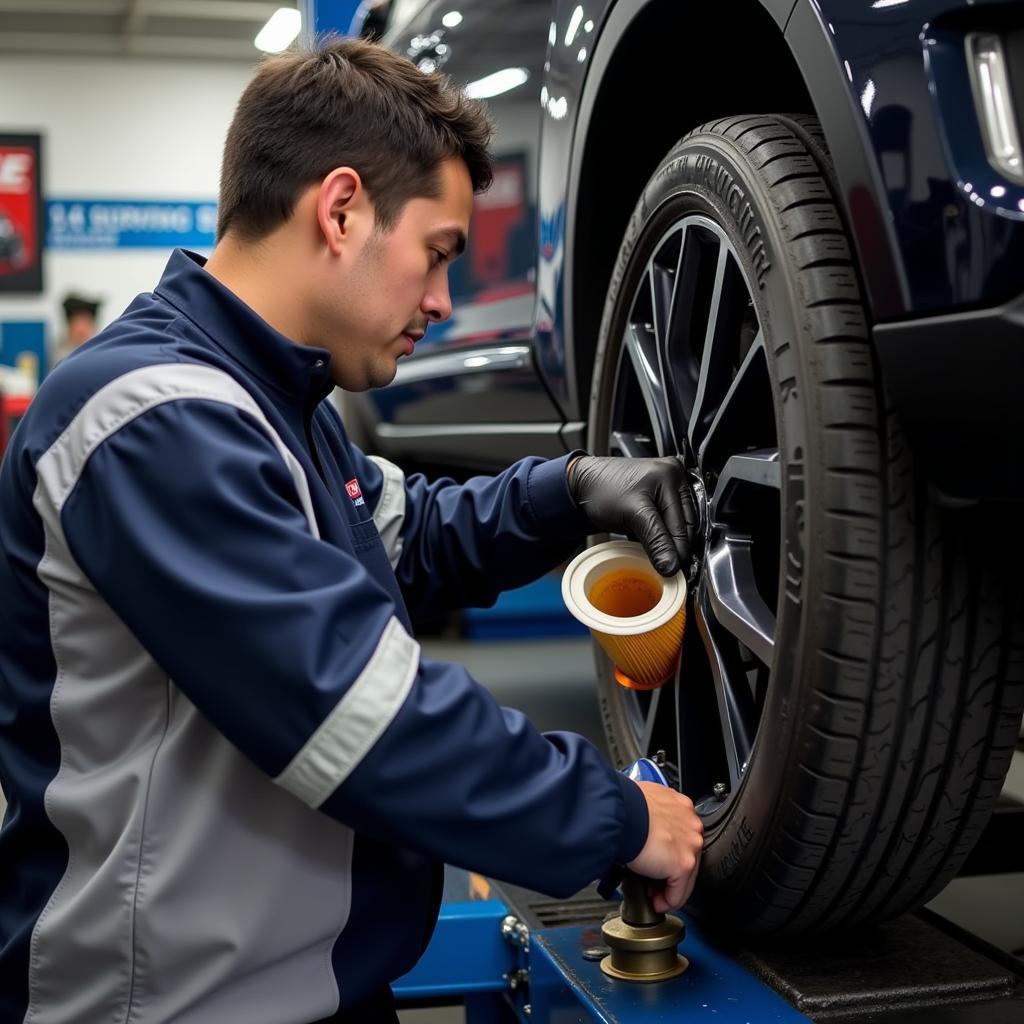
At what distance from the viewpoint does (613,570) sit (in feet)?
4.59

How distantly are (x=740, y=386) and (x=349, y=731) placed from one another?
0.49m

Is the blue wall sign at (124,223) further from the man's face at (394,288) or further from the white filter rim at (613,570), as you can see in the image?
the man's face at (394,288)

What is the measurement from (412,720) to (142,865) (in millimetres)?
246

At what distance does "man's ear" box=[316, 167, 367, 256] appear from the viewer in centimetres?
106

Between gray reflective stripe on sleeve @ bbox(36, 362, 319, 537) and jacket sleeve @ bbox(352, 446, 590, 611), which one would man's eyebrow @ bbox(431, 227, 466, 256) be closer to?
gray reflective stripe on sleeve @ bbox(36, 362, 319, 537)

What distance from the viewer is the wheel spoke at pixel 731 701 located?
1167 millimetres

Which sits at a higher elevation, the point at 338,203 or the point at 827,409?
the point at 338,203

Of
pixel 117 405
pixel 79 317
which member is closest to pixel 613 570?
pixel 117 405

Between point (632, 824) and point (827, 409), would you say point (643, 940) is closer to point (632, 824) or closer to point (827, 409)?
point (632, 824)

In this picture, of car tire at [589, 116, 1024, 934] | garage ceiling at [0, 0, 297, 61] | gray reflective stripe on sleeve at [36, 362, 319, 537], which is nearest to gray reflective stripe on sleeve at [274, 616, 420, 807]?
gray reflective stripe on sleeve at [36, 362, 319, 537]

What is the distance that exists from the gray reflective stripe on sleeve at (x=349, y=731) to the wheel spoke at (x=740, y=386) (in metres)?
0.42

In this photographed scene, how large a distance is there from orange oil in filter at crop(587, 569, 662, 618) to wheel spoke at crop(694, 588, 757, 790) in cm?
15

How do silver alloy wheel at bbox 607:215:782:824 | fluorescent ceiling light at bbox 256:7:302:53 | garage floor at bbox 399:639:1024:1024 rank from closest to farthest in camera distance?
silver alloy wheel at bbox 607:215:782:824, garage floor at bbox 399:639:1024:1024, fluorescent ceiling light at bbox 256:7:302:53

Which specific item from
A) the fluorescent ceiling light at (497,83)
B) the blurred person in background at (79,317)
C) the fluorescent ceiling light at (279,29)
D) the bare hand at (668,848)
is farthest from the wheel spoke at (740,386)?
the fluorescent ceiling light at (279,29)
